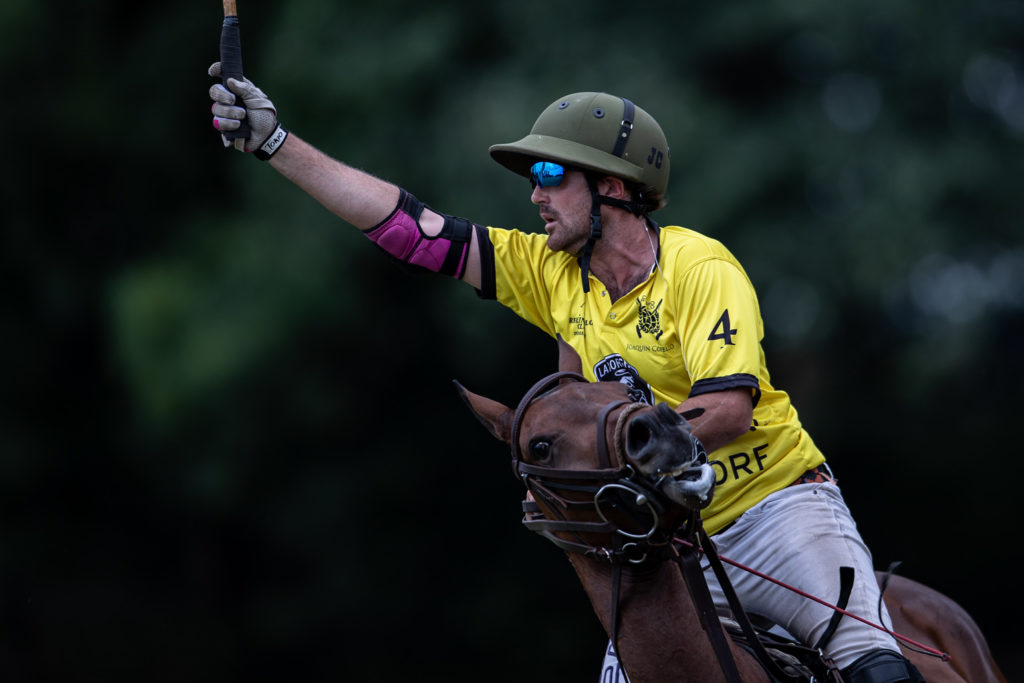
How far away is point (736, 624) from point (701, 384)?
0.67 metres

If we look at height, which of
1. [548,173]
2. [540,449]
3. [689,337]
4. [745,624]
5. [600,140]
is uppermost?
[600,140]

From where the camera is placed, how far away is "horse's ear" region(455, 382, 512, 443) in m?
2.52

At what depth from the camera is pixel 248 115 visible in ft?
10.2

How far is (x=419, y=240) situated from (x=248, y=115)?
0.66 metres

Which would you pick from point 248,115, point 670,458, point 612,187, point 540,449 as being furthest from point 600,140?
point 670,458

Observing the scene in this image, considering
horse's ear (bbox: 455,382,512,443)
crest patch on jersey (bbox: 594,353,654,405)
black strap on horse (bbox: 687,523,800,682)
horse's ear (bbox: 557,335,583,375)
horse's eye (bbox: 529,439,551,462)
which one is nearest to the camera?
horse's eye (bbox: 529,439,551,462)

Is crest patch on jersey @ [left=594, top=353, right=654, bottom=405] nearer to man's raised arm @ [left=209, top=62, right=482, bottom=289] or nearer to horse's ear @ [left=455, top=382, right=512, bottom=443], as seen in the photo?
man's raised arm @ [left=209, top=62, right=482, bottom=289]

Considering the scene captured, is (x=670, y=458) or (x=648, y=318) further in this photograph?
(x=648, y=318)

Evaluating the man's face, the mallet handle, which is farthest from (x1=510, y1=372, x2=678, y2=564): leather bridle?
the mallet handle

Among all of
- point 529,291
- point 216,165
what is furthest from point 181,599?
point 529,291

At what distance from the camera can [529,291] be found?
359 cm

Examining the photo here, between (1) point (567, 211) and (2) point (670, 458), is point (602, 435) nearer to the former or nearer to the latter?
(2) point (670, 458)

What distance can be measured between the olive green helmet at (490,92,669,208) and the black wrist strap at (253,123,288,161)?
2.20 feet

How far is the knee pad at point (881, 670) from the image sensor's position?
2.89 meters
